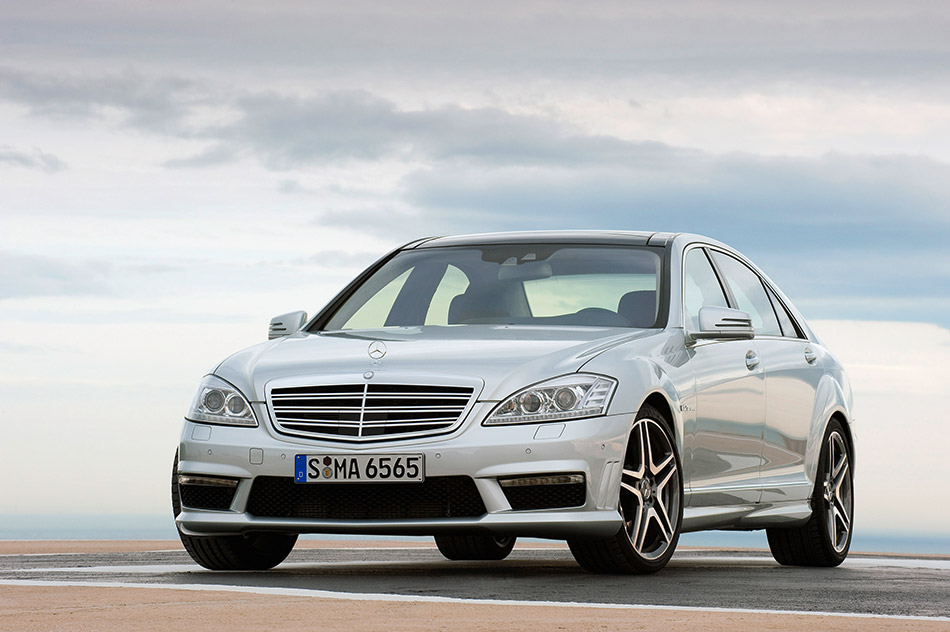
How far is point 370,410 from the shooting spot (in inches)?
321

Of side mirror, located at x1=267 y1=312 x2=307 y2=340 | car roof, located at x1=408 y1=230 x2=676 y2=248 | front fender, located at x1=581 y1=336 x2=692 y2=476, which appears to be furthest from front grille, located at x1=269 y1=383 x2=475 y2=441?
car roof, located at x1=408 y1=230 x2=676 y2=248

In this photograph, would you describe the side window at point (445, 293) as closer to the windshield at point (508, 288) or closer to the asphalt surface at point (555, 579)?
the windshield at point (508, 288)

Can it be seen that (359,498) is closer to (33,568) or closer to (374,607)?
(374,607)

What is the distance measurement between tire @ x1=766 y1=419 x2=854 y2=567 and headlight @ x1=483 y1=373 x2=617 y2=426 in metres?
3.32

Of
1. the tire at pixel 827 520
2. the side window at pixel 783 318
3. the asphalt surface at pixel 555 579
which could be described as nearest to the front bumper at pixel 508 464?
the asphalt surface at pixel 555 579

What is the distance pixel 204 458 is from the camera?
845 cm

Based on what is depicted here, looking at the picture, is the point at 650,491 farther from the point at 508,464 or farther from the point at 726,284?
the point at 726,284

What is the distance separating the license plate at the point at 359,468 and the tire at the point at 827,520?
12.4ft

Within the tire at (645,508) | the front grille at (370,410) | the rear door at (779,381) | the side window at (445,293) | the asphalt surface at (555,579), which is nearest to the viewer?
the asphalt surface at (555,579)

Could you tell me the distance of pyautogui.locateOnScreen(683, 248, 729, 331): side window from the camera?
31.1 feet

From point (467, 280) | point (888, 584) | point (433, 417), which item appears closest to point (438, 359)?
point (433, 417)

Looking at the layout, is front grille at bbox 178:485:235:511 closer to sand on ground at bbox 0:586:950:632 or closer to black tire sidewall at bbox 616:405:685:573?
sand on ground at bbox 0:586:950:632

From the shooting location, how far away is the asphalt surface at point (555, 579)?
715 cm

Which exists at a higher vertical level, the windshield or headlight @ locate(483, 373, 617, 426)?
the windshield
